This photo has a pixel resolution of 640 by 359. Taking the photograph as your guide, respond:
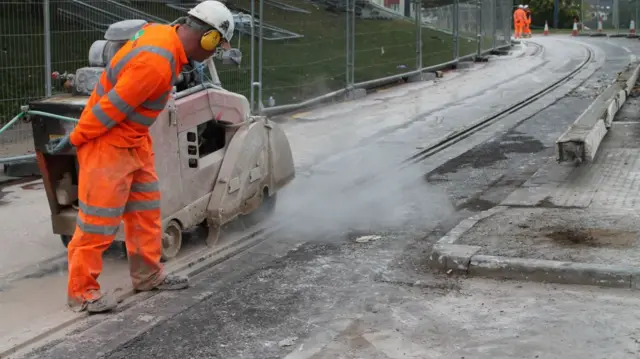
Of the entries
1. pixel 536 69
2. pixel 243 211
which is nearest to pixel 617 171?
pixel 243 211

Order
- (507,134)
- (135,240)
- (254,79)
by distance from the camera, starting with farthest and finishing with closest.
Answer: (254,79), (507,134), (135,240)

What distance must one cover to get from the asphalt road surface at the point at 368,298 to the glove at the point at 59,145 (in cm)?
110

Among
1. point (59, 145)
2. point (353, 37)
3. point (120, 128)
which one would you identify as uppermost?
point (353, 37)

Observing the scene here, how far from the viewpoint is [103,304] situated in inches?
194

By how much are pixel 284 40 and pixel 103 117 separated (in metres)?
8.99

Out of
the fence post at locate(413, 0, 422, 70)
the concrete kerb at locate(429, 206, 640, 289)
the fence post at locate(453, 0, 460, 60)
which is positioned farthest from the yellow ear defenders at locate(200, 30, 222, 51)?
the fence post at locate(453, 0, 460, 60)

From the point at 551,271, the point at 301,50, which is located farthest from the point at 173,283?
the point at 301,50

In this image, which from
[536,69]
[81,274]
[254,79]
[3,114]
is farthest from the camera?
[536,69]

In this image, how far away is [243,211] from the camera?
21.3 feet

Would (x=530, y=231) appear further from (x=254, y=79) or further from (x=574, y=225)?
(x=254, y=79)

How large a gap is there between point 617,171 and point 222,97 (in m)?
4.42

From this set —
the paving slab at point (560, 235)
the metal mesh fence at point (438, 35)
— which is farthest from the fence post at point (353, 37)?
the paving slab at point (560, 235)

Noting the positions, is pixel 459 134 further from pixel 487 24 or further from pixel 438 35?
pixel 487 24

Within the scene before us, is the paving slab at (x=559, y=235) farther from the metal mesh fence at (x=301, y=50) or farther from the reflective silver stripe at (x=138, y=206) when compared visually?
the metal mesh fence at (x=301, y=50)
